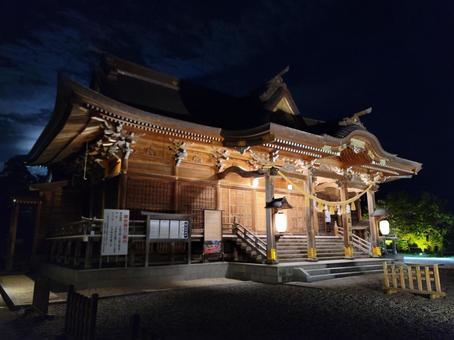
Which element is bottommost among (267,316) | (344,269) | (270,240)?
(267,316)

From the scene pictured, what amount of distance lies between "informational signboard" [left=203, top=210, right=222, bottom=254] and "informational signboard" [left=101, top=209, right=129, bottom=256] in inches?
135

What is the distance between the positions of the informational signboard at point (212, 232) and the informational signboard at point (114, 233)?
3.44 m

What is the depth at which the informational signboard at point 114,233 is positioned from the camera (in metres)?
9.97

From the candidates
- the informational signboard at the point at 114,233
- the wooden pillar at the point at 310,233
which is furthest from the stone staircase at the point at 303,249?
the informational signboard at the point at 114,233

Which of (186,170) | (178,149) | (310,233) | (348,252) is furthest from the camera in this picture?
(348,252)

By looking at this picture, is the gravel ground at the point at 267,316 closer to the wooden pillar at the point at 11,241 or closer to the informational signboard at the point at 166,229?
the informational signboard at the point at 166,229

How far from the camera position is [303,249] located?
14570 mm

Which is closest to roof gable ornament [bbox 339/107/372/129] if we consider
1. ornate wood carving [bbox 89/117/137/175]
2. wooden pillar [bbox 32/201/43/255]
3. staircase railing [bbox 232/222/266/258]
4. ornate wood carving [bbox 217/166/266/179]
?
ornate wood carving [bbox 217/166/266/179]

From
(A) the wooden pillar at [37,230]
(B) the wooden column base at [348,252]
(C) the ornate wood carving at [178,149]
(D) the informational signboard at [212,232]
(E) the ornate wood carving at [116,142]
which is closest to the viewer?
(E) the ornate wood carving at [116,142]

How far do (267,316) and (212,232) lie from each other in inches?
264

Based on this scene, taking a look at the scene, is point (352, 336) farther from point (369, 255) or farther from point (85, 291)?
point (369, 255)

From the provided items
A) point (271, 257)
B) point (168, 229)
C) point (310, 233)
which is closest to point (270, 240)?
point (271, 257)

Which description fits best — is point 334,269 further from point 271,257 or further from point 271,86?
point 271,86

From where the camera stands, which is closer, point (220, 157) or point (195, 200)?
point (195, 200)
